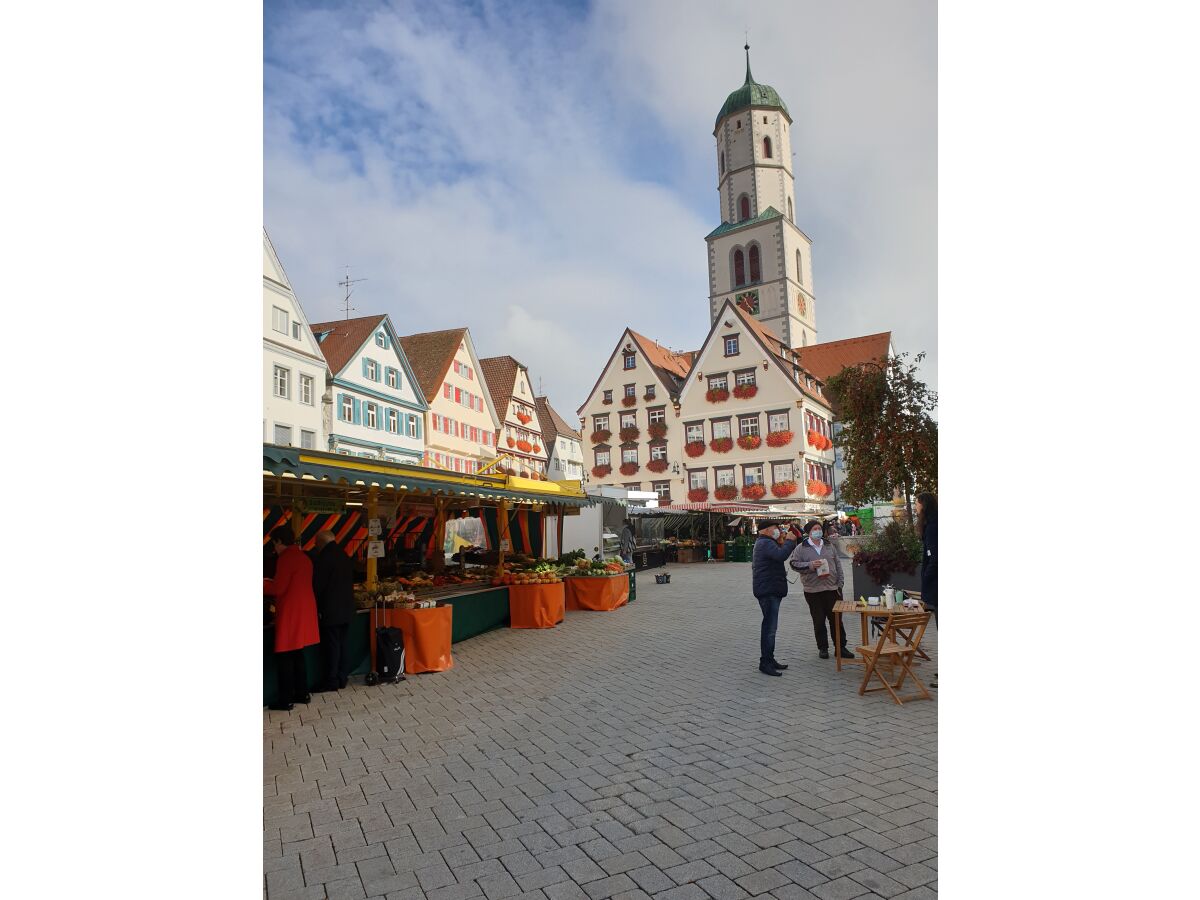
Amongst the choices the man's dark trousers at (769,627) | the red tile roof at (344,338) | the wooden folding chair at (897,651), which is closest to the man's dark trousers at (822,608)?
the man's dark trousers at (769,627)

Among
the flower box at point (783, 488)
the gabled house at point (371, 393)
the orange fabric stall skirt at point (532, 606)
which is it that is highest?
the gabled house at point (371, 393)

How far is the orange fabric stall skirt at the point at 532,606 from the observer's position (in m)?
11.0

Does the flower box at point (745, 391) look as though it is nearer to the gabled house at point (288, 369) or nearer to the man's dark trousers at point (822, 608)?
the gabled house at point (288, 369)

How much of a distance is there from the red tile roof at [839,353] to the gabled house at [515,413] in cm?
1603

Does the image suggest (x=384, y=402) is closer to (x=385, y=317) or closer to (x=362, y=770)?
(x=385, y=317)

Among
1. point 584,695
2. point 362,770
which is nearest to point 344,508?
point 584,695

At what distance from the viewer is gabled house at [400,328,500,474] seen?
33.8 meters
